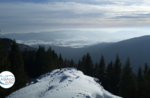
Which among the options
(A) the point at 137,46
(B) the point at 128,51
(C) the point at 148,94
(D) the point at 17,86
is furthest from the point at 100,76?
(A) the point at 137,46

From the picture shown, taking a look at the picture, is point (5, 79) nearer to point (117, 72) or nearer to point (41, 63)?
point (41, 63)

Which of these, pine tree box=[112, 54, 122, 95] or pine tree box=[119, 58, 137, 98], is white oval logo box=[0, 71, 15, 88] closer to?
pine tree box=[119, 58, 137, 98]

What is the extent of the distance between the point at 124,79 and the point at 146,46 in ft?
596

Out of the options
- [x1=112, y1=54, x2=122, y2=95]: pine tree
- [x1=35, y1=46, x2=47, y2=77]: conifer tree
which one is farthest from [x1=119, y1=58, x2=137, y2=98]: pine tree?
[x1=35, y1=46, x2=47, y2=77]: conifer tree

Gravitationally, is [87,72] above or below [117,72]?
below

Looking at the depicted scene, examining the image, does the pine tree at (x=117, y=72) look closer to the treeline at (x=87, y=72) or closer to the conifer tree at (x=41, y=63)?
the treeline at (x=87, y=72)

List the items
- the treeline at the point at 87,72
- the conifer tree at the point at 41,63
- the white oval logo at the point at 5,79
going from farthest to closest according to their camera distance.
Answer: the conifer tree at the point at 41,63
the treeline at the point at 87,72
the white oval logo at the point at 5,79

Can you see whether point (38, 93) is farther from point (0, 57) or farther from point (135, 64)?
point (135, 64)

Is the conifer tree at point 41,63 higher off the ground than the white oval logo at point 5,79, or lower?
lower

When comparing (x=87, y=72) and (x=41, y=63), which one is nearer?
(x=41, y=63)

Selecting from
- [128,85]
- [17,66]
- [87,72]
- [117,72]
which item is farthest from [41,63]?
[128,85]

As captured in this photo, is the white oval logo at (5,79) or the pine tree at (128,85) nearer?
the white oval logo at (5,79)

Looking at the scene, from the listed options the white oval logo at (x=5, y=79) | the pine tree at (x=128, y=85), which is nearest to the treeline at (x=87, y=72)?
the pine tree at (x=128, y=85)

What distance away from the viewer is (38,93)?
9125 mm
